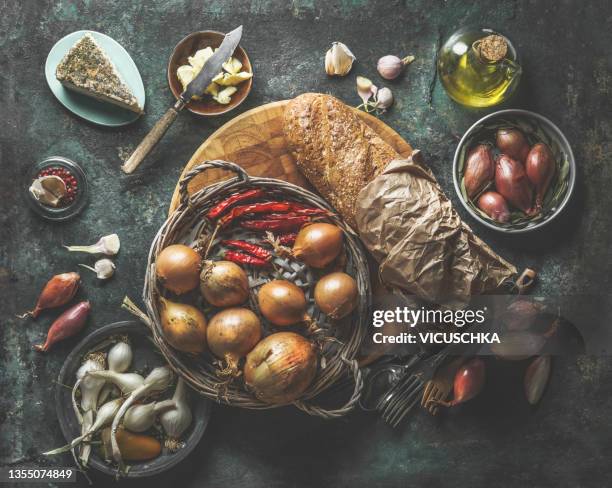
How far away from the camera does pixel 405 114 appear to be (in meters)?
2.17

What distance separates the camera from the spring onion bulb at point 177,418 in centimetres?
200

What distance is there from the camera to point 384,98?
2.13m

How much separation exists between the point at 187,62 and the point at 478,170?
105 cm

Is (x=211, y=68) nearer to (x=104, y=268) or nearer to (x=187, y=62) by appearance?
(x=187, y=62)

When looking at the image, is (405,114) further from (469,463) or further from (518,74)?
(469,463)

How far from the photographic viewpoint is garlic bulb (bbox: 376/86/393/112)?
2133 millimetres

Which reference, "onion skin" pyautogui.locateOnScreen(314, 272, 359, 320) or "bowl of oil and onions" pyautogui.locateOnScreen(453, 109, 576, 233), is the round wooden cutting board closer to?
"bowl of oil and onions" pyautogui.locateOnScreen(453, 109, 576, 233)

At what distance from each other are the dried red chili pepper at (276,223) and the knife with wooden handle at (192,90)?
42 cm

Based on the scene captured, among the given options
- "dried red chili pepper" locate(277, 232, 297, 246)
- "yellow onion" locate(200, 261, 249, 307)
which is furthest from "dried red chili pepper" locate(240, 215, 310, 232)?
"yellow onion" locate(200, 261, 249, 307)

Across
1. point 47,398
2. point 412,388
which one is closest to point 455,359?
point 412,388

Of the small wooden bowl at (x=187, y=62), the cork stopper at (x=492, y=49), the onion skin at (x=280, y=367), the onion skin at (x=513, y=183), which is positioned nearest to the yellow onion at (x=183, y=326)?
the onion skin at (x=280, y=367)

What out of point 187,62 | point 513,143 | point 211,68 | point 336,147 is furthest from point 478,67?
point 187,62

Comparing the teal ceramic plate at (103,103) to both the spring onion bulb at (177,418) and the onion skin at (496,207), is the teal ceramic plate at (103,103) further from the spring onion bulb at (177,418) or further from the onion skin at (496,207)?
the onion skin at (496,207)

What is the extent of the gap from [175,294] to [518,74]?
1.32 metres
